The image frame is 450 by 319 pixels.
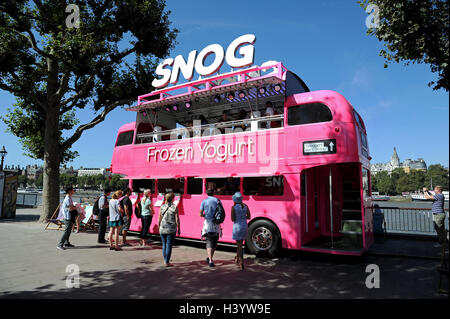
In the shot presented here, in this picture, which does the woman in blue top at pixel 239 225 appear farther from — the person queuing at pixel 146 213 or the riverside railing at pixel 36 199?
the riverside railing at pixel 36 199

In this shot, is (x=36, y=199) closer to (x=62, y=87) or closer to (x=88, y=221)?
(x=62, y=87)

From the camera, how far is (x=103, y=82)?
1597 centimetres

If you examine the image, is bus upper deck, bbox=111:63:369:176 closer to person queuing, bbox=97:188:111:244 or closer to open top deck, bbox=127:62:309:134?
open top deck, bbox=127:62:309:134

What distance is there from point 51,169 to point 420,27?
16.8m

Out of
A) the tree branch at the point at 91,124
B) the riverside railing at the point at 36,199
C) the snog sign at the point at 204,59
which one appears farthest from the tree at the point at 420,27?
the riverside railing at the point at 36,199

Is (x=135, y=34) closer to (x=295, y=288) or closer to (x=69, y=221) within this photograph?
(x=69, y=221)

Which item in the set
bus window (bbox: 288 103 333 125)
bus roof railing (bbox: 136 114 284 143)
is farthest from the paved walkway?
bus roof railing (bbox: 136 114 284 143)

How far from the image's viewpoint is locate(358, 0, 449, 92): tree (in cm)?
793

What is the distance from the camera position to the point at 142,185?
11.3 meters

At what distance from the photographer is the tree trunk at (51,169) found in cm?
1425

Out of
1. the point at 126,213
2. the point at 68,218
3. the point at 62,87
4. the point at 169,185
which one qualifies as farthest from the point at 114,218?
the point at 62,87

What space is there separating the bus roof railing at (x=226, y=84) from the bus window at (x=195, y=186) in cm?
299
